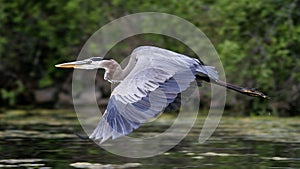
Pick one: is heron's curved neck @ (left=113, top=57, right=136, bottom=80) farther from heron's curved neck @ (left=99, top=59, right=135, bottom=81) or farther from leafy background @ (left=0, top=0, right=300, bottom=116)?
leafy background @ (left=0, top=0, right=300, bottom=116)

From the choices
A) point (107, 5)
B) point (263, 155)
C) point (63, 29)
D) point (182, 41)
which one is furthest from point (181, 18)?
point (263, 155)

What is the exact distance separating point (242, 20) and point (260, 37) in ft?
1.56

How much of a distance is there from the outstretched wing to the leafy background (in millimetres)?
4333

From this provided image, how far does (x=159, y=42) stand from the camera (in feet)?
42.9

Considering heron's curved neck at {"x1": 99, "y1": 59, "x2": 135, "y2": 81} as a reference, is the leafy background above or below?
above

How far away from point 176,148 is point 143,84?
1586 millimetres

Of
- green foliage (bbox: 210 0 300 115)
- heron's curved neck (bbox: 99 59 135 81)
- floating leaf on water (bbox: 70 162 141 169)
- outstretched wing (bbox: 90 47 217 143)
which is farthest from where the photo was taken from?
green foliage (bbox: 210 0 300 115)

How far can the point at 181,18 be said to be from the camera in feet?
40.9

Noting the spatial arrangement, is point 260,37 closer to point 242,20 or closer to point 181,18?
point 242,20

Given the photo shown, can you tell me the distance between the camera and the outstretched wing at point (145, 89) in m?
5.69

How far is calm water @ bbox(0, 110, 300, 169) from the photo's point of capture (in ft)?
20.1

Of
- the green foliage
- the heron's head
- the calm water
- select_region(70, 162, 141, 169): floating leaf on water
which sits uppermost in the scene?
the green foliage

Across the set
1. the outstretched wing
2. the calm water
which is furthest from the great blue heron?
the calm water

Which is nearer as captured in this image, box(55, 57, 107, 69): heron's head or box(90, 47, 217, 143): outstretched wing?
box(90, 47, 217, 143): outstretched wing
